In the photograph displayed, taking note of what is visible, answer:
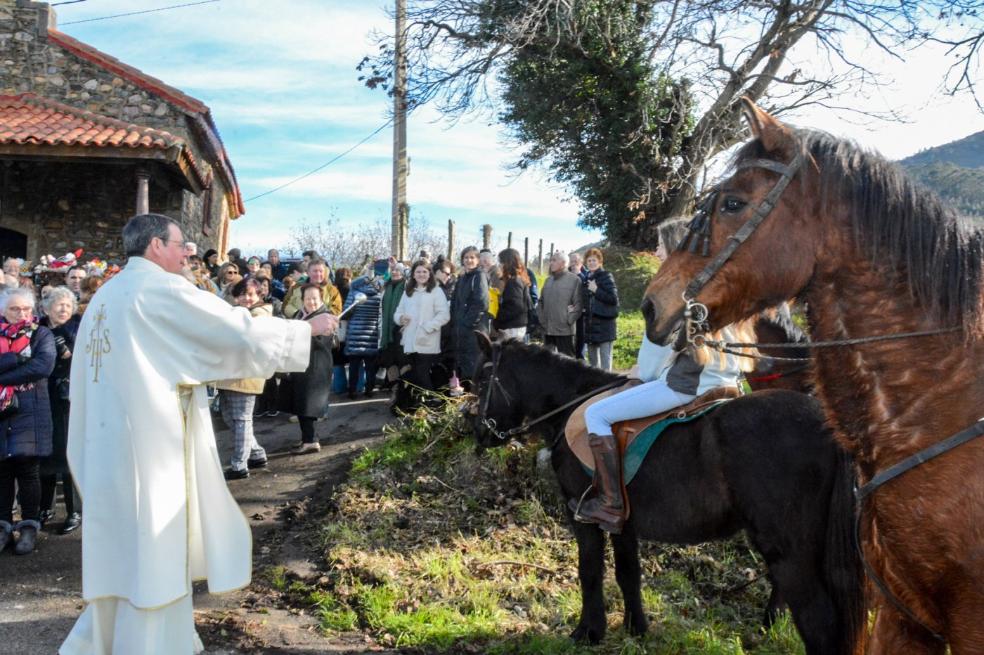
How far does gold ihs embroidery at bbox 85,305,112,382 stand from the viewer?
12.6 ft

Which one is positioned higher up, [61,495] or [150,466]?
[150,466]

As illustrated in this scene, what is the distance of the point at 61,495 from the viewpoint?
7750mm

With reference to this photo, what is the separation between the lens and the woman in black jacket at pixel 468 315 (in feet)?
31.1

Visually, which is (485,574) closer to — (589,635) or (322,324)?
(589,635)

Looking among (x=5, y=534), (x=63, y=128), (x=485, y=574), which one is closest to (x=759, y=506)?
(x=485, y=574)

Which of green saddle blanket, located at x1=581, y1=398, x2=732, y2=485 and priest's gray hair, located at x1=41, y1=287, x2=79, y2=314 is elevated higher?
priest's gray hair, located at x1=41, y1=287, x2=79, y2=314

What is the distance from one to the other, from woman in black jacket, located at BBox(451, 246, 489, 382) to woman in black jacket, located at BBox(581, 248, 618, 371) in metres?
1.64

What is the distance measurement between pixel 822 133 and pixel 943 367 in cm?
85

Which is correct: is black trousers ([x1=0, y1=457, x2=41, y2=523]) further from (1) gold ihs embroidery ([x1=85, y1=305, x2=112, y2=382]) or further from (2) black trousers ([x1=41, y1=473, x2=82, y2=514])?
(1) gold ihs embroidery ([x1=85, y1=305, x2=112, y2=382])

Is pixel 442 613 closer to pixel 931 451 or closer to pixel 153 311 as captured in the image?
pixel 153 311

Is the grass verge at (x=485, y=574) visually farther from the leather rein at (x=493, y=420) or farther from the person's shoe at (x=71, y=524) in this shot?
the person's shoe at (x=71, y=524)

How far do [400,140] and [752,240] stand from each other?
585 inches

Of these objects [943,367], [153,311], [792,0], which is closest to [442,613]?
[153,311]

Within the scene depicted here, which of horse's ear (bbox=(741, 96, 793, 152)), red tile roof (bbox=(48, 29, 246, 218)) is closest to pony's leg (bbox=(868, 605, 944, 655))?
horse's ear (bbox=(741, 96, 793, 152))
